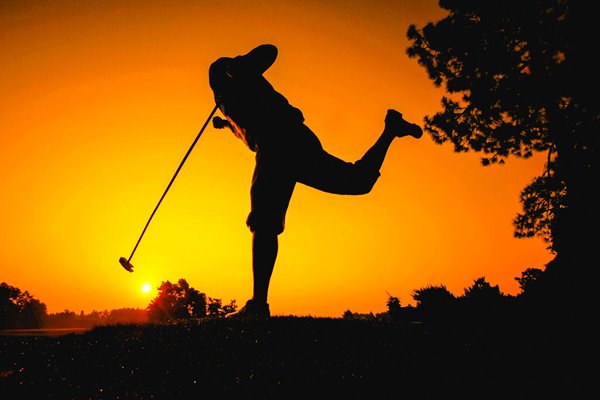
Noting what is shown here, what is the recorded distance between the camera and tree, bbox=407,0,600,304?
31.9 feet

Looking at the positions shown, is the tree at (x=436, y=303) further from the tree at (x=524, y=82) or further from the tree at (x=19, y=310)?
the tree at (x=19, y=310)

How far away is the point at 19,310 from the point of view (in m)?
73.1

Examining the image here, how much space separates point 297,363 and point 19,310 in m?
92.0

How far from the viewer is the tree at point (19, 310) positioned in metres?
57.8

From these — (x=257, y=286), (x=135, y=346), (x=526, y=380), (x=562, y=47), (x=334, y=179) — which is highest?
(x=562, y=47)

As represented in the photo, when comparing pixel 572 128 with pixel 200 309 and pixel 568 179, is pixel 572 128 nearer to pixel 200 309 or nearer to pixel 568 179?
pixel 568 179

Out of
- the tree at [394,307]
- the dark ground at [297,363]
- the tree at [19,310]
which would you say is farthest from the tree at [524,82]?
the tree at [19,310]

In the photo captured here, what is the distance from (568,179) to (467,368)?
10.5 meters

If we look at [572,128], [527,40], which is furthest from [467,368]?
[527,40]

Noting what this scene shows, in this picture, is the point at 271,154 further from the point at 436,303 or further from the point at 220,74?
the point at 436,303

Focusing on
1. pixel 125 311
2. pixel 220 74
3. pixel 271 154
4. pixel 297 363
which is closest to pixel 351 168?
pixel 271 154

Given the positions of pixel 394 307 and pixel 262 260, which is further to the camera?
pixel 394 307

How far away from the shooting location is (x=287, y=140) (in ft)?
13.4

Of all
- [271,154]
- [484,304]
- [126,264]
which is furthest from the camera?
[126,264]
